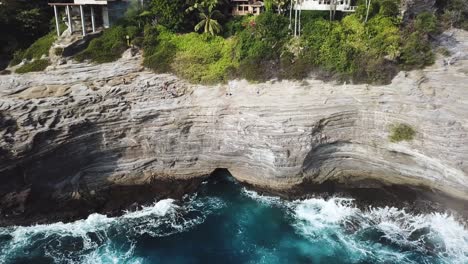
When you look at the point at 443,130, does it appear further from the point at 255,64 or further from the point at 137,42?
the point at 137,42

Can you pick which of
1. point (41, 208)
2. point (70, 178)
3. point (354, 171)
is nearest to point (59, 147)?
point (70, 178)

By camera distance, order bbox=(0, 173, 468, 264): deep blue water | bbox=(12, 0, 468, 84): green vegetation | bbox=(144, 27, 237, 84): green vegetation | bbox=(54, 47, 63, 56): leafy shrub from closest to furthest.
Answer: bbox=(0, 173, 468, 264): deep blue water → bbox=(12, 0, 468, 84): green vegetation → bbox=(54, 47, 63, 56): leafy shrub → bbox=(144, 27, 237, 84): green vegetation

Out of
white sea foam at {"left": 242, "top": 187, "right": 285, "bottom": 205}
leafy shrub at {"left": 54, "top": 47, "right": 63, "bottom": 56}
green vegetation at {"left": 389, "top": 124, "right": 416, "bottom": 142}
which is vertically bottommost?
white sea foam at {"left": 242, "top": 187, "right": 285, "bottom": 205}

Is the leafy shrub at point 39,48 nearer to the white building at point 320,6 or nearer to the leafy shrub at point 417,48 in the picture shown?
the white building at point 320,6

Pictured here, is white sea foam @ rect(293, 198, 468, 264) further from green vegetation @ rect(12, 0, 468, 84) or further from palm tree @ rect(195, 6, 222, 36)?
palm tree @ rect(195, 6, 222, 36)

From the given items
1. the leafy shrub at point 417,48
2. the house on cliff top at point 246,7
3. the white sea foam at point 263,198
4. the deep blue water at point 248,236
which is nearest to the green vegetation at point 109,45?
the house on cliff top at point 246,7

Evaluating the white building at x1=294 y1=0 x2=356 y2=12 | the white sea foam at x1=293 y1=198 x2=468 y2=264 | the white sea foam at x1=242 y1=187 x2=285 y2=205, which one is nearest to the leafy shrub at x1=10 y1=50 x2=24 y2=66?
the white sea foam at x1=242 y1=187 x2=285 y2=205

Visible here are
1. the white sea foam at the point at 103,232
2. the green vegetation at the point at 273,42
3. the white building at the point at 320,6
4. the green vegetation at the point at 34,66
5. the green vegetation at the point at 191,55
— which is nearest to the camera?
the white sea foam at the point at 103,232
